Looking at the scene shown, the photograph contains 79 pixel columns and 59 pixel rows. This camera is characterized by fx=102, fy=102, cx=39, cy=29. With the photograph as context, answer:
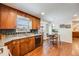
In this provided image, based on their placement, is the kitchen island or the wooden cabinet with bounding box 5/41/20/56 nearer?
the wooden cabinet with bounding box 5/41/20/56

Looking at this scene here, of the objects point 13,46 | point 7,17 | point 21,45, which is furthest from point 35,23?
point 13,46

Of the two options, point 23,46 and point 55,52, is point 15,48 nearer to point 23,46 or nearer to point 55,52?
point 23,46

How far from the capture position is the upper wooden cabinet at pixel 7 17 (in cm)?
242

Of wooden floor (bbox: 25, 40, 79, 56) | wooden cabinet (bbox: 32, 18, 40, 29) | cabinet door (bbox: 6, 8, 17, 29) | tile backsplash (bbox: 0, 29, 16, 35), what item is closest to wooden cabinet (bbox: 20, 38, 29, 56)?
wooden floor (bbox: 25, 40, 79, 56)

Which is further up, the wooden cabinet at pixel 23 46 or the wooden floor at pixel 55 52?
the wooden cabinet at pixel 23 46

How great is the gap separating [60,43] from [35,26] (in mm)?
1232

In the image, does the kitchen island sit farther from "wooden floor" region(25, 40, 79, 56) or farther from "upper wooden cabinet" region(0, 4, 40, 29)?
"upper wooden cabinet" region(0, 4, 40, 29)

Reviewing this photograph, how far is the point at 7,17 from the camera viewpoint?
102 inches

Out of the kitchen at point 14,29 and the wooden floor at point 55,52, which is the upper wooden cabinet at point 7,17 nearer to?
the kitchen at point 14,29

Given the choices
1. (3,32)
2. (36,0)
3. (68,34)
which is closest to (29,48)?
(3,32)

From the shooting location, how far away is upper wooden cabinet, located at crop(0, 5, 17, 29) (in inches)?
95.3

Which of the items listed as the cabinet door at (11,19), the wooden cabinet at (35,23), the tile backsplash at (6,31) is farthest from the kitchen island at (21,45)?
the wooden cabinet at (35,23)

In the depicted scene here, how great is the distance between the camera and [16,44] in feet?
8.71

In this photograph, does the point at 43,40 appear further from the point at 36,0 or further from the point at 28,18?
the point at 36,0
